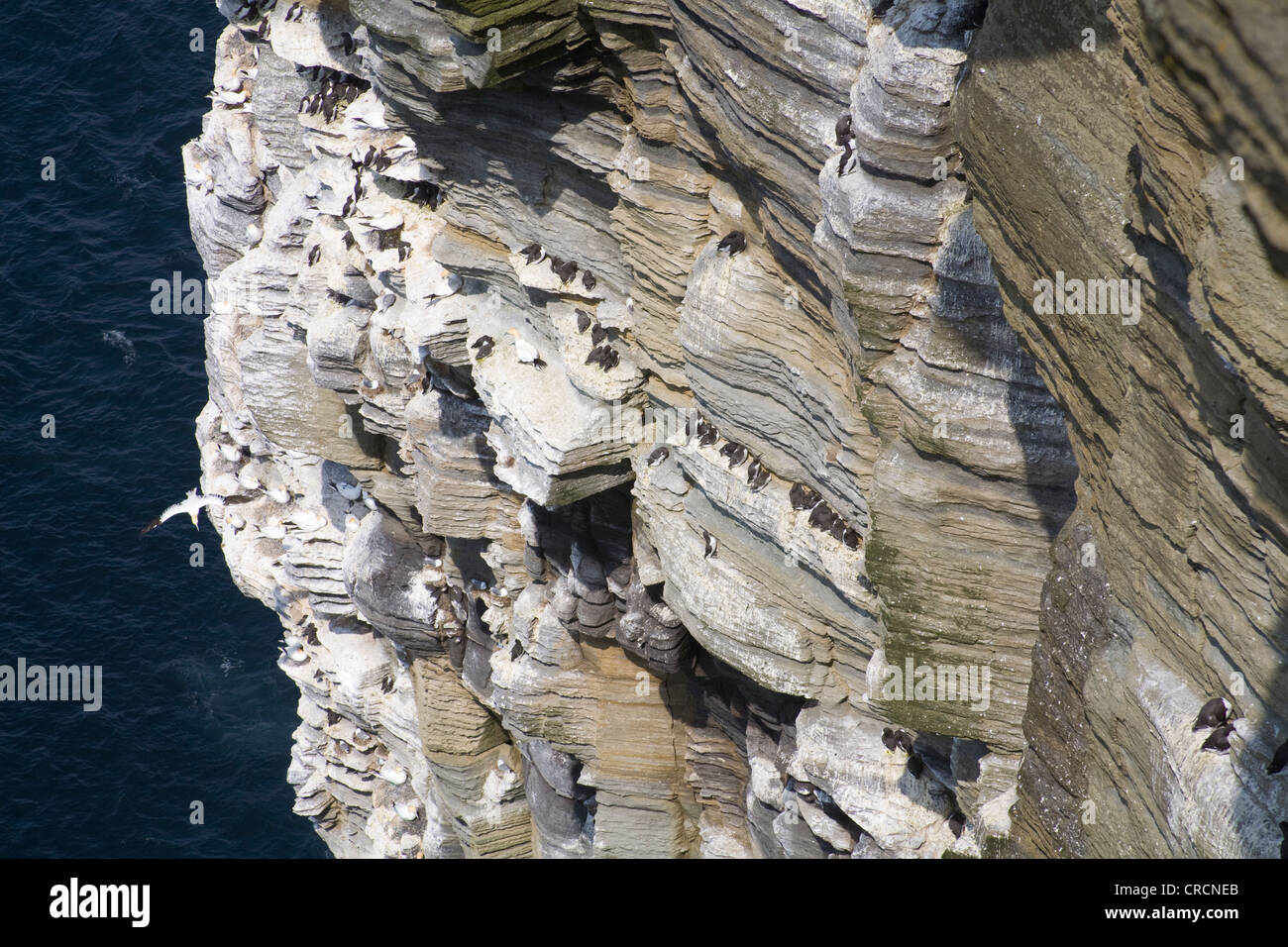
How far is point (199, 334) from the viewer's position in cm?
6619

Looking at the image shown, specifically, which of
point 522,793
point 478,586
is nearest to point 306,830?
point 522,793

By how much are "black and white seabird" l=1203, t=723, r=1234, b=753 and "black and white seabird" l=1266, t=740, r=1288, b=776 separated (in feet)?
1.94

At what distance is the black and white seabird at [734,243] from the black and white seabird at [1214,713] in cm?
1508

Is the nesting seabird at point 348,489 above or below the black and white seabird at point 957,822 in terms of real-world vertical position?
above

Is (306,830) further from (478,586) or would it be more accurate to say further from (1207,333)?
(1207,333)

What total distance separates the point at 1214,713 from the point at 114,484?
5460 cm

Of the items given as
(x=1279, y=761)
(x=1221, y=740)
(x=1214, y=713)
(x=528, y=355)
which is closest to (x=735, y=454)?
(x=528, y=355)

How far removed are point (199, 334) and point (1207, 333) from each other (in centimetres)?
6015

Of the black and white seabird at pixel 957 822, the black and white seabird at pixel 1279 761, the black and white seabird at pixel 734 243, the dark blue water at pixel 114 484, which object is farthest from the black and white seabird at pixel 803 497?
the dark blue water at pixel 114 484

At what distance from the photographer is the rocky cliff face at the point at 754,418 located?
1452cm

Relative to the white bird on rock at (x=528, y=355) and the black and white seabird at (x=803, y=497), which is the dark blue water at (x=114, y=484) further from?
the black and white seabird at (x=803, y=497)

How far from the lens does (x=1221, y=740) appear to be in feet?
47.1

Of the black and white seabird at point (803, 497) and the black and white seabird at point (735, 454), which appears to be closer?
the black and white seabird at point (803, 497)

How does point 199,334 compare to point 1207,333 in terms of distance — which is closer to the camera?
point 1207,333
